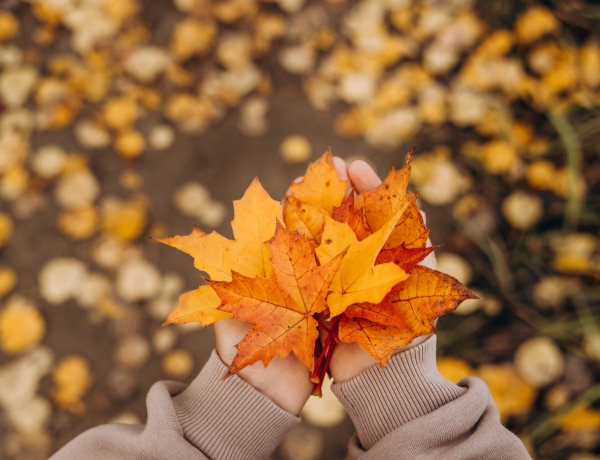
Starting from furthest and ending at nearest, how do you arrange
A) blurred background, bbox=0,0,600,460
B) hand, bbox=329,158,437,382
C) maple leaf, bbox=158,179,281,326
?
1. blurred background, bbox=0,0,600,460
2. hand, bbox=329,158,437,382
3. maple leaf, bbox=158,179,281,326

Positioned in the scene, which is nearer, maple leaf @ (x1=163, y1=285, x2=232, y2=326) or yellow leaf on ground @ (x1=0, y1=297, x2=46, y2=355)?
maple leaf @ (x1=163, y1=285, x2=232, y2=326)

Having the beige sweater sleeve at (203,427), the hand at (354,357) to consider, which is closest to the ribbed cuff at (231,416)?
the beige sweater sleeve at (203,427)

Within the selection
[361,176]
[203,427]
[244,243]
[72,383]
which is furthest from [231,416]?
[72,383]

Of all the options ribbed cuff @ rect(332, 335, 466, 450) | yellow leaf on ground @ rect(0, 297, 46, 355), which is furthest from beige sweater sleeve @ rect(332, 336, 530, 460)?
yellow leaf on ground @ rect(0, 297, 46, 355)

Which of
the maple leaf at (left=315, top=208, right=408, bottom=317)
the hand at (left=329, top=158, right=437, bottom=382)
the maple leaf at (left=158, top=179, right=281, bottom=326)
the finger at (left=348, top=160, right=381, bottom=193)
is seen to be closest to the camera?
the maple leaf at (left=315, top=208, right=408, bottom=317)

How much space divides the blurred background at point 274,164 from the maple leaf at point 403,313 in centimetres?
56

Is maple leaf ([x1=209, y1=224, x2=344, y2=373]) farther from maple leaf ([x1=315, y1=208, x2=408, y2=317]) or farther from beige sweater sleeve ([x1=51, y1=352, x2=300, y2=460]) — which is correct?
beige sweater sleeve ([x1=51, y1=352, x2=300, y2=460])

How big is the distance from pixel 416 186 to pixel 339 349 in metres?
0.67

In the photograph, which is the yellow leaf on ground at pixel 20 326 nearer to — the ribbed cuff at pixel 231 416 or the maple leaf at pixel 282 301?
the ribbed cuff at pixel 231 416

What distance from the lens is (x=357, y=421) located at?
3.24ft

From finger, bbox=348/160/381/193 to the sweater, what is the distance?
35cm

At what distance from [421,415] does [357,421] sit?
131 millimetres

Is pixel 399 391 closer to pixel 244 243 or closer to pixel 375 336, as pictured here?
pixel 375 336

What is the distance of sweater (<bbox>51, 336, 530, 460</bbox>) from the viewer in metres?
0.88
